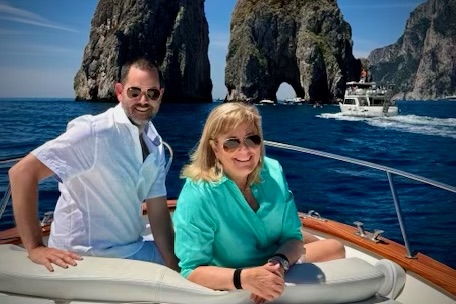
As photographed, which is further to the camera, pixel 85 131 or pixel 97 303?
pixel 85 131

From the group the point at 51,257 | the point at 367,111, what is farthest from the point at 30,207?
the point at 367,111

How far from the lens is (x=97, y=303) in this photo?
148 centimetres

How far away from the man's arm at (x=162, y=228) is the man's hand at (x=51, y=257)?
45 cm

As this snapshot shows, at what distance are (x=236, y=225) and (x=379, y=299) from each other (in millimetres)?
573

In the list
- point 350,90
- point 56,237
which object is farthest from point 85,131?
point 350,90

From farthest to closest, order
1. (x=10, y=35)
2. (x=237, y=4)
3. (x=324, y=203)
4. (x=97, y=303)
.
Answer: (x=237, y=4), (x=10, y=35), (x=324, y=203), (x=97, y=303)

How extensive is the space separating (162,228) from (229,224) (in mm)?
509

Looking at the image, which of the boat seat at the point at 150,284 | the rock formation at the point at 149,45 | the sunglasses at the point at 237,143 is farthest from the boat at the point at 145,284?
the rock formation at the point at 149,45

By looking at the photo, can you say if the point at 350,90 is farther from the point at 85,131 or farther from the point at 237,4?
the point at 237,4

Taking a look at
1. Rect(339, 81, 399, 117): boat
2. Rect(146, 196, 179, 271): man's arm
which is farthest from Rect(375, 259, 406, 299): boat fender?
Rect(339, 81, 399, 117): boat

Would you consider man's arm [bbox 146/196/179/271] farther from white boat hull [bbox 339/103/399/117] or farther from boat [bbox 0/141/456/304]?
white boat hull [bbox 339/103/399/117]

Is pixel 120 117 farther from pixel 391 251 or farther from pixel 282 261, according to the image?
pixel 391 251

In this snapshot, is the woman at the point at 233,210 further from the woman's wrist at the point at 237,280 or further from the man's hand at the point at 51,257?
the man's hand at the point at 51,257

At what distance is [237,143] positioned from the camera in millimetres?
1682
